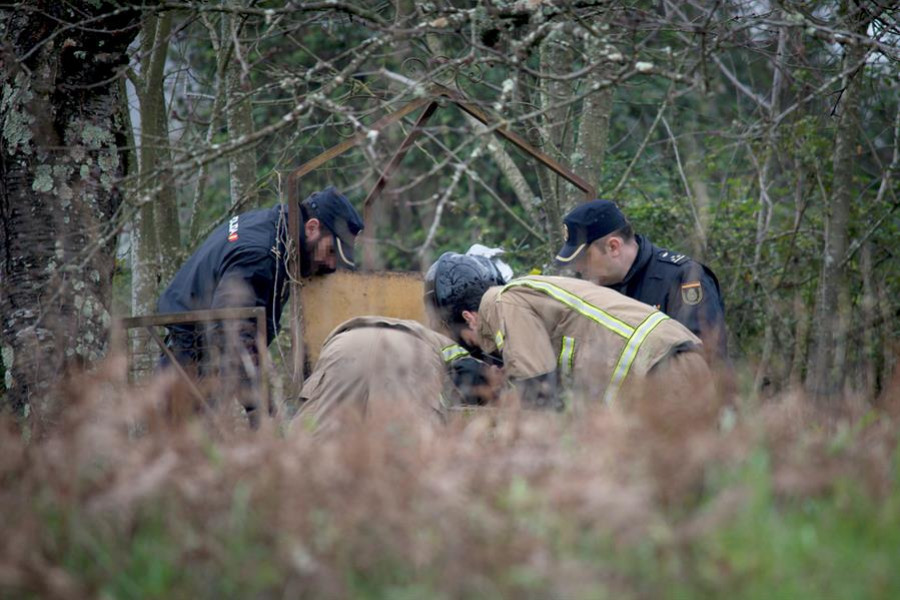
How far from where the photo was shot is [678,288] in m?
5.45

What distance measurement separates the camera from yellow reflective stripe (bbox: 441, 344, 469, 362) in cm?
466

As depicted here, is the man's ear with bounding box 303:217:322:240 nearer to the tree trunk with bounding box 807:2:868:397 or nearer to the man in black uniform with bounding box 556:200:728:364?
the man in black uniform with bounding box 556:200:728:364

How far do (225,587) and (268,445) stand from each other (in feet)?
1.52

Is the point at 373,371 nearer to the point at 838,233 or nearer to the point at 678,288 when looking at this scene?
the point at 678,288

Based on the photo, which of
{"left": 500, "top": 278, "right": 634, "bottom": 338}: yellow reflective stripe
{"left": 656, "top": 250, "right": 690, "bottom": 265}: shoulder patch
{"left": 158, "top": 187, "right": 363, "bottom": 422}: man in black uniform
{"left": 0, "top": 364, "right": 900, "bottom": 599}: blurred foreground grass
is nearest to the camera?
{"left": 0, "top": 364, "right": 900, "bottom": 599}: blurred foreground grass

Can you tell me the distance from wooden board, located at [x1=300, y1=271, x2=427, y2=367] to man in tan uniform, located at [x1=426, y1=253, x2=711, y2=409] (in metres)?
1.03

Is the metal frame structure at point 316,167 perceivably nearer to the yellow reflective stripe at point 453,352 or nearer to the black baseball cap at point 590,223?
the black baseball cap at point 590,223

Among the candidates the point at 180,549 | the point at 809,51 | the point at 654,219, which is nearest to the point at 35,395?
the point at 180,549

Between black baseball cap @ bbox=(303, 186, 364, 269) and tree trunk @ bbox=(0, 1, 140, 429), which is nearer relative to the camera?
tree trunk @ bbox=(0, 1, 140, 429)

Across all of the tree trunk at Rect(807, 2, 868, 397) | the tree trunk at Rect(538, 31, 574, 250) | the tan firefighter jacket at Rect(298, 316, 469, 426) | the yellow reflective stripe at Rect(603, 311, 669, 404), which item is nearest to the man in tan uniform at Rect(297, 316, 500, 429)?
the tan firefighter jacket at Rect(298, 316, 469, 426)

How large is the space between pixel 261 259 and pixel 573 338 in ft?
5.83

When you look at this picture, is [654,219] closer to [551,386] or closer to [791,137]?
[791,137]

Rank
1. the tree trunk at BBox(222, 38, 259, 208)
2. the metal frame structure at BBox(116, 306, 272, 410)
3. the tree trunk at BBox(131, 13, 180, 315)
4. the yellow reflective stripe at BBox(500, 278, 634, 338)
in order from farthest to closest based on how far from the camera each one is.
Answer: the tree trunk at BBox(222, 38, 259, 208)
the tree trunk at BBox(131, 13, 180, 315)
the metal frame structure at BBox(116, 306, 272, 410)
the yellow reflective stripe at BBox(500, 278, 634, 338)

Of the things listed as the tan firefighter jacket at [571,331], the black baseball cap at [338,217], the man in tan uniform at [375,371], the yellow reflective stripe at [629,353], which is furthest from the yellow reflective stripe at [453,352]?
the black baseball cap at [338,217]
